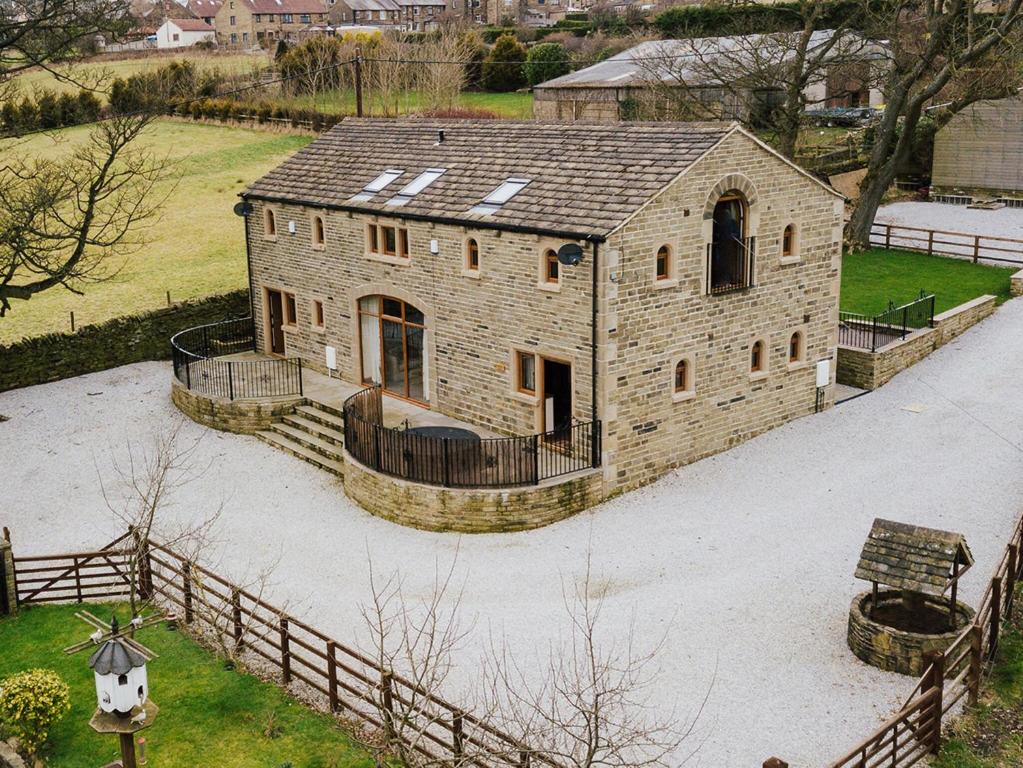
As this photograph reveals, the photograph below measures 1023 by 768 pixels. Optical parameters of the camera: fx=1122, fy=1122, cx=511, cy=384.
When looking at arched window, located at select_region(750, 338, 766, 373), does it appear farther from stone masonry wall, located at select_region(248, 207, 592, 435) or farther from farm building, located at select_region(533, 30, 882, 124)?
farm building, located at select_region(533, 30, 882, 124)

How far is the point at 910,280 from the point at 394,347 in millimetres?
17792

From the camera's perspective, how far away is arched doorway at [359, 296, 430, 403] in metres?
26.2

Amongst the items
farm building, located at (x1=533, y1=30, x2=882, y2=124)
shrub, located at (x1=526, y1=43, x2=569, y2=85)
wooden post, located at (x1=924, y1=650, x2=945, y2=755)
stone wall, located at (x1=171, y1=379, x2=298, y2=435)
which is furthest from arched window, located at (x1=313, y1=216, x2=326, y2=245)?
shrub, located at (x1=526, y1=43, x2=569, y2=85)

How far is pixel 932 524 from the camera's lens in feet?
66.6

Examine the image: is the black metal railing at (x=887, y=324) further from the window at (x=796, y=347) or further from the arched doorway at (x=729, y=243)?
the arched doorway at (x=729, y=243)

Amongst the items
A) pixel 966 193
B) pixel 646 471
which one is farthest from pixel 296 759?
pixel 966 193

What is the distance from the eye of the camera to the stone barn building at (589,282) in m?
21.9

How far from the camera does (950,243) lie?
37.8 metres

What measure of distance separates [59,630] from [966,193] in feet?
137

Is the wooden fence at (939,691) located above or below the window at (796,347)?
below

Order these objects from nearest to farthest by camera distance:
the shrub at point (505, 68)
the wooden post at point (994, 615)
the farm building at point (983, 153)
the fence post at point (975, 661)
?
the fence post at point (975, 661) → the wooden post at point (994, 615) → the farm building at point (983, 153) → the shrub at point (505, 68)

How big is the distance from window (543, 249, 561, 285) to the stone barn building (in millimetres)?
28

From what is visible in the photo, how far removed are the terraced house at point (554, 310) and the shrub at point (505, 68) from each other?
1704 inches

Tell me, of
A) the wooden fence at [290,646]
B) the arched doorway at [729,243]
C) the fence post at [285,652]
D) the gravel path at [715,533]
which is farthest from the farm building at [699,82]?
the fence post at [285,652]
